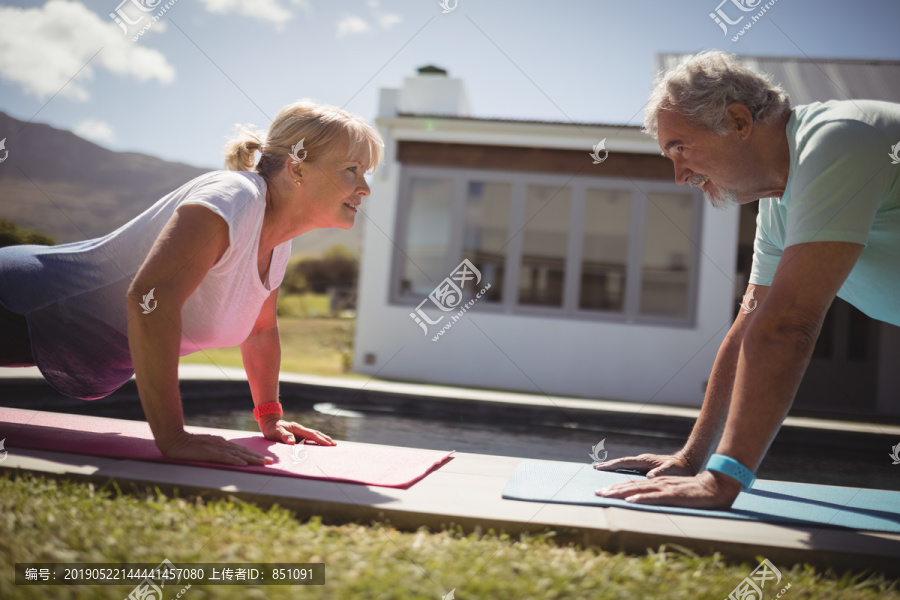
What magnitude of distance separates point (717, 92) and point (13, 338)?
2611mm

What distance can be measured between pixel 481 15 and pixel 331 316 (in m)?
12.8

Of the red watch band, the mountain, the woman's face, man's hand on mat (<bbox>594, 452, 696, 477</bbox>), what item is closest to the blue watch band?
man's hand on mat (<bbox>594, 452, 696, 477</bbox>)

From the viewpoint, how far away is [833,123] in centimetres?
157

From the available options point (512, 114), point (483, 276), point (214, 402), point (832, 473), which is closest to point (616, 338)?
point (483, 276)

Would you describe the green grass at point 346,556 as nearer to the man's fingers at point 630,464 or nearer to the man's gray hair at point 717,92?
the man's fingers at point 630,464

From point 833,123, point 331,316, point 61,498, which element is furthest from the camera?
point 331,316

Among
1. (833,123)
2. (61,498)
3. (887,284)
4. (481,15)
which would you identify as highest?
(481,15)

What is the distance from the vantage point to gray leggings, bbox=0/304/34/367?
207 cm

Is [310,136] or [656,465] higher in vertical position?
[310,136]

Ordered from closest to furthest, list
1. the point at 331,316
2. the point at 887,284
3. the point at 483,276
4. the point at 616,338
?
the point at 887,284 → the point at 616,338 → the point at 483,276 → the point at 331,316

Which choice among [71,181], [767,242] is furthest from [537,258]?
[71,181]

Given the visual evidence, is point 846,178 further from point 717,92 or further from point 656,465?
point 656,465

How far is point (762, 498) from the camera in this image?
1809 mm

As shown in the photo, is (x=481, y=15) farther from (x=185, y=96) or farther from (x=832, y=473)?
(x=185, y=96)
